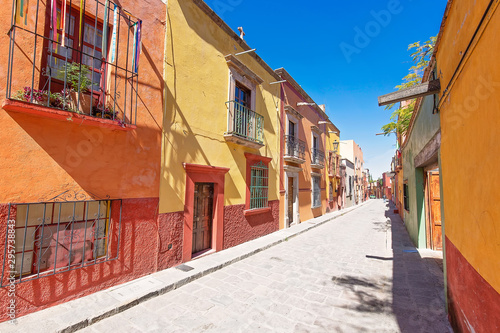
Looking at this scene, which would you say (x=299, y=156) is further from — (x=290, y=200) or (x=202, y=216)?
(x=202, y=216)

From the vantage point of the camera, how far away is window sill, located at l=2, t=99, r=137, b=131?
3.09m

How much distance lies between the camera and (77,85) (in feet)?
13.0

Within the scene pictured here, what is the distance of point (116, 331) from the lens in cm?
311

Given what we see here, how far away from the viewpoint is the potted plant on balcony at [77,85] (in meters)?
3.72

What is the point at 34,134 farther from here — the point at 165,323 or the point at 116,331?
the point at 165,323

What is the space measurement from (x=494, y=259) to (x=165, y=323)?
151 inches

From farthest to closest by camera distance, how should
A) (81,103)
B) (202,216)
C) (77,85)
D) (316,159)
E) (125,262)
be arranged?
(316,159), (202,216), (125,262), (77,85), (81,103)

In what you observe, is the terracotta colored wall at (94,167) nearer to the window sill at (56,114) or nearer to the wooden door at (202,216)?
the window sill at (56,114)

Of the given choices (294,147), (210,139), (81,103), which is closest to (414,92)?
Answer: (210,139)

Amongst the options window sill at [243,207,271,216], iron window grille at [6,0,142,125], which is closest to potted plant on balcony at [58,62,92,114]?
iron window grille at [6,0,142,125]

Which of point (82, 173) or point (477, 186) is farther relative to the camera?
point (82, 173)

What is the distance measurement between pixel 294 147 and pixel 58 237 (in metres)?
9.79

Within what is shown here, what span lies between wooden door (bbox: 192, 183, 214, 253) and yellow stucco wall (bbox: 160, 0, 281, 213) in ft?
1.97

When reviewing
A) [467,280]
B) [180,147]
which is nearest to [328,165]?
[180,147]
